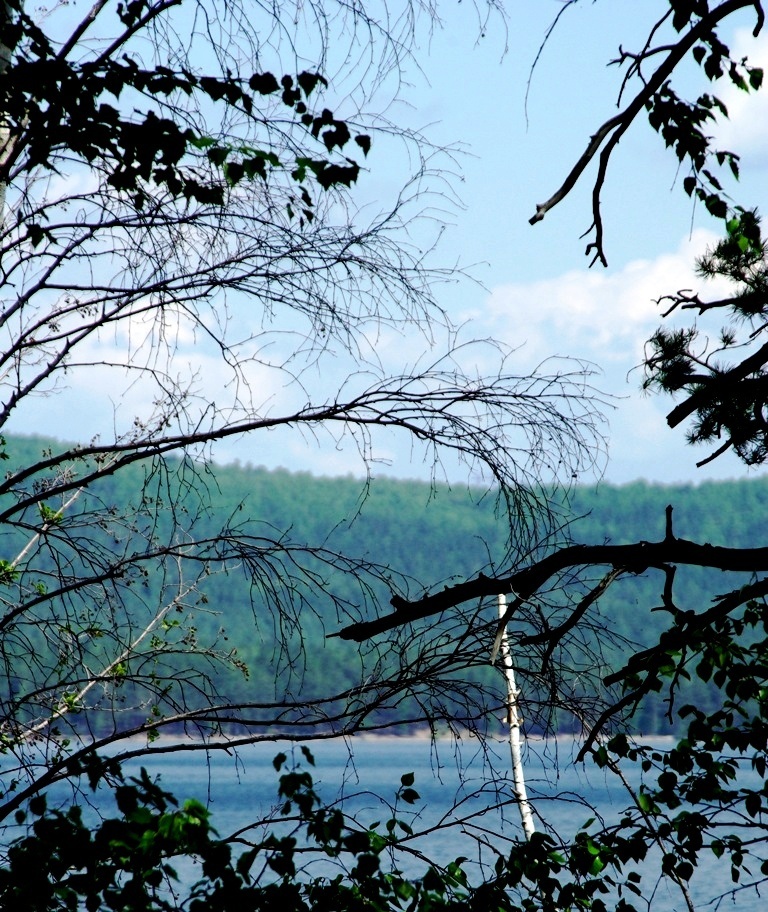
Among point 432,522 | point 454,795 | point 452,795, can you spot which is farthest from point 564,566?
point 432,522

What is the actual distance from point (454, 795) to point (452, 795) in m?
57.8

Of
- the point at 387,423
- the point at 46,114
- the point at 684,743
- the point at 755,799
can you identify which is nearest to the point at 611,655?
the point at 684,743

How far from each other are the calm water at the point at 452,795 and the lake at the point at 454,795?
0.04 ft

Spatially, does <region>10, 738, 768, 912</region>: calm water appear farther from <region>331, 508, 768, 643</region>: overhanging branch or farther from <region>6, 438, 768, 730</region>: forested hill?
<region>6, 438, 768, 730</region>: forested hill

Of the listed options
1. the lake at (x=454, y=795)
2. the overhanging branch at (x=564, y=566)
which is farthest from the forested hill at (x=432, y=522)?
the overhanging branch at (x=564, y=566)

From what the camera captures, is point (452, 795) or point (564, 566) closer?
point (564, 566)

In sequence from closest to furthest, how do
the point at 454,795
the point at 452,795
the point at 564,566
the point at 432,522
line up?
the point at 564,566
the point at 454,795
the point at 452,795
the point at 432,522

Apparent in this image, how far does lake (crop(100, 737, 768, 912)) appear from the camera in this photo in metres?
3.49

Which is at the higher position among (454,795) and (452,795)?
(454,795)

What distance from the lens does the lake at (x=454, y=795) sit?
349cm

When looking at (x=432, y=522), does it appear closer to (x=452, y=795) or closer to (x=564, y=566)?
(x=452, y=795)

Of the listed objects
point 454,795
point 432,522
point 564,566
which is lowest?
point 454,795

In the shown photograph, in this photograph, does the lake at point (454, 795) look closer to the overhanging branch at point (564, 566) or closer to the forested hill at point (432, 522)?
the overhanging branch at point (564, 566)

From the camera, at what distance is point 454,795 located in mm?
3879
